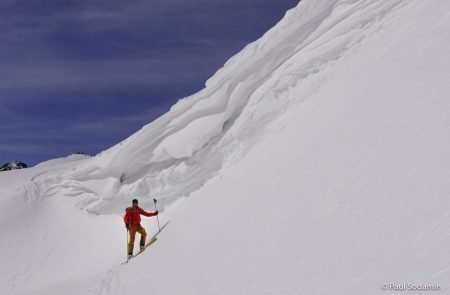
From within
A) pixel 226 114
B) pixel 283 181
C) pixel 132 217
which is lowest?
pixel 283 181

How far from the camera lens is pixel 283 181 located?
9305 mm

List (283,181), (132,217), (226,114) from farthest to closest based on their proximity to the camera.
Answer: (226,114) → (132,217) → (283,181)

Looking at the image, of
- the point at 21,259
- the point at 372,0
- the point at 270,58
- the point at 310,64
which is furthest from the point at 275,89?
the point at 21,259

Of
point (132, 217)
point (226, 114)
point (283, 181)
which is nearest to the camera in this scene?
point (283, 181)

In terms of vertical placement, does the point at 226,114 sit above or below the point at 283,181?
above

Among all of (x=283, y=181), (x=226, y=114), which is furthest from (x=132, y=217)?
(x=226, y=114)

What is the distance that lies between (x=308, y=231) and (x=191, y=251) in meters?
4.02

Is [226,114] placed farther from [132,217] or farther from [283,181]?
[283,181]

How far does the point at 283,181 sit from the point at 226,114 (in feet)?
30.9

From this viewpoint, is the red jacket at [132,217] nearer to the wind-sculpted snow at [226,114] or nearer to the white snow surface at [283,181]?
the white snow surface at [283,181]

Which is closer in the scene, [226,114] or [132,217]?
[132,217]

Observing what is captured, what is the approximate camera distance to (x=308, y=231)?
6.34 m

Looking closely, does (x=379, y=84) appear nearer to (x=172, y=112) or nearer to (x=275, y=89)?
(x=275, y=89)

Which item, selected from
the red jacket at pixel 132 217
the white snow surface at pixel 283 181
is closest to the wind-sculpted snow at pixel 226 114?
the white snow surface at pixel 283 181
